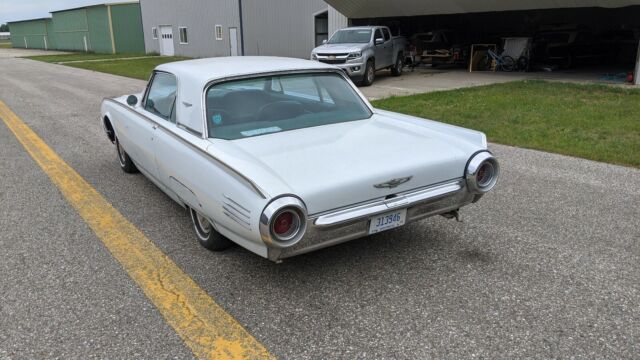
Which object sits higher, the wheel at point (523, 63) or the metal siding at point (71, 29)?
the metal siding at point (71, 29)

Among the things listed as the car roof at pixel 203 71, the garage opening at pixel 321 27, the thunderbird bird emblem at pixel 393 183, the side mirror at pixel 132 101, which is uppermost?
the garage opening at pixel 321 27

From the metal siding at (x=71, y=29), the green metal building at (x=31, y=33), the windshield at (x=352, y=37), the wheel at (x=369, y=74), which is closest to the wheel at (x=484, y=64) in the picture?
the windshield at (x=352, y=37)

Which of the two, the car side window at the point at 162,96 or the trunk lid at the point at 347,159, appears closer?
the trunk lid at the point at 347,159

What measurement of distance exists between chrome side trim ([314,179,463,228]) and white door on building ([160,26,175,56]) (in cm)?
3683

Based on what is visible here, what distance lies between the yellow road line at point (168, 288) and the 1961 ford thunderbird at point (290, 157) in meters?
0.42

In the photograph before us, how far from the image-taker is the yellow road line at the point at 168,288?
2.74 m

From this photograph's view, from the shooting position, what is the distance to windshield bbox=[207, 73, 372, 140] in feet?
12.7

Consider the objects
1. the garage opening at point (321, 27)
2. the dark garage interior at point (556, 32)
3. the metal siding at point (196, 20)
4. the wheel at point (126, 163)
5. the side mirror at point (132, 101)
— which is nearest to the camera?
the side mirror at point (132, 101)

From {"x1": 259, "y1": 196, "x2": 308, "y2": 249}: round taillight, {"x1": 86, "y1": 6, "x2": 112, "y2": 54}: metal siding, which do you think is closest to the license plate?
{"x1": 259, "y1": 196, "x2": 308, "y2": 249}: round taillight

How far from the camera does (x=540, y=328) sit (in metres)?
2.84

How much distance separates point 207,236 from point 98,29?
49.2m

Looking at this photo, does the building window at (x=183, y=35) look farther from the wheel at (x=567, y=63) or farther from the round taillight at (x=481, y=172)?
the round taillight at (x=481, y=172)

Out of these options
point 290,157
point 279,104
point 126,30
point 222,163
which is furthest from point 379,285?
point 126,30

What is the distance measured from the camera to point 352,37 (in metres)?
16.5
